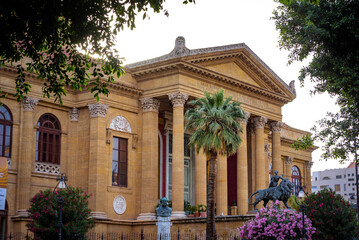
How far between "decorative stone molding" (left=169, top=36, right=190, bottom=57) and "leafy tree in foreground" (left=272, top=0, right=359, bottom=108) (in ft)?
35.5

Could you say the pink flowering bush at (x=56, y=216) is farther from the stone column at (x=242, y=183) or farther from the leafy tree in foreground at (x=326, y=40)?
the stone column at (x=242, y=183)

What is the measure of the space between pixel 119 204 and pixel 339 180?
93.3 meters

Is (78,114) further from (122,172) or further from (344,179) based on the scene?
(344,179)

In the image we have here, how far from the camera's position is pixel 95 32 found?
60.2 ft

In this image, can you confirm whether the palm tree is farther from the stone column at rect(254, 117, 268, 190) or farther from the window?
the stone column at rect(254, 117, 268, 190)

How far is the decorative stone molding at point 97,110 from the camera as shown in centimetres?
3734

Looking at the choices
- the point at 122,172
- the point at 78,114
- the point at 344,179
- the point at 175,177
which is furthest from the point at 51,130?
the point at 344,179

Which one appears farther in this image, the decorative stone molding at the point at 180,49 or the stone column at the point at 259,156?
the stone column at the point at 259,156

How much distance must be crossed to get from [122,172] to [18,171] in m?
6.85

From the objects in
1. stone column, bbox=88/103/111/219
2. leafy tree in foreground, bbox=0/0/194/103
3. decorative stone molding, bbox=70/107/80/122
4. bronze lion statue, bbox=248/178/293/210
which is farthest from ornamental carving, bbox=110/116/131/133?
leafy tree in foreground, bbox=0/0/194/103

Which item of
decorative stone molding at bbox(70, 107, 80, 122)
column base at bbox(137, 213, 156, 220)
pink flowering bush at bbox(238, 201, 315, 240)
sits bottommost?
pink flowering bush at bbox(238, 201, 315, 240)

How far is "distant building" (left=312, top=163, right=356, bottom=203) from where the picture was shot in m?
120

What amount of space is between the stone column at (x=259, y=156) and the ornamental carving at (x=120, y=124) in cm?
968

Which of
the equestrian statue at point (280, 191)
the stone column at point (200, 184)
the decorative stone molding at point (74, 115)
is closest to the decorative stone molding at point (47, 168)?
the decorative stone molding at point (74, 115)
